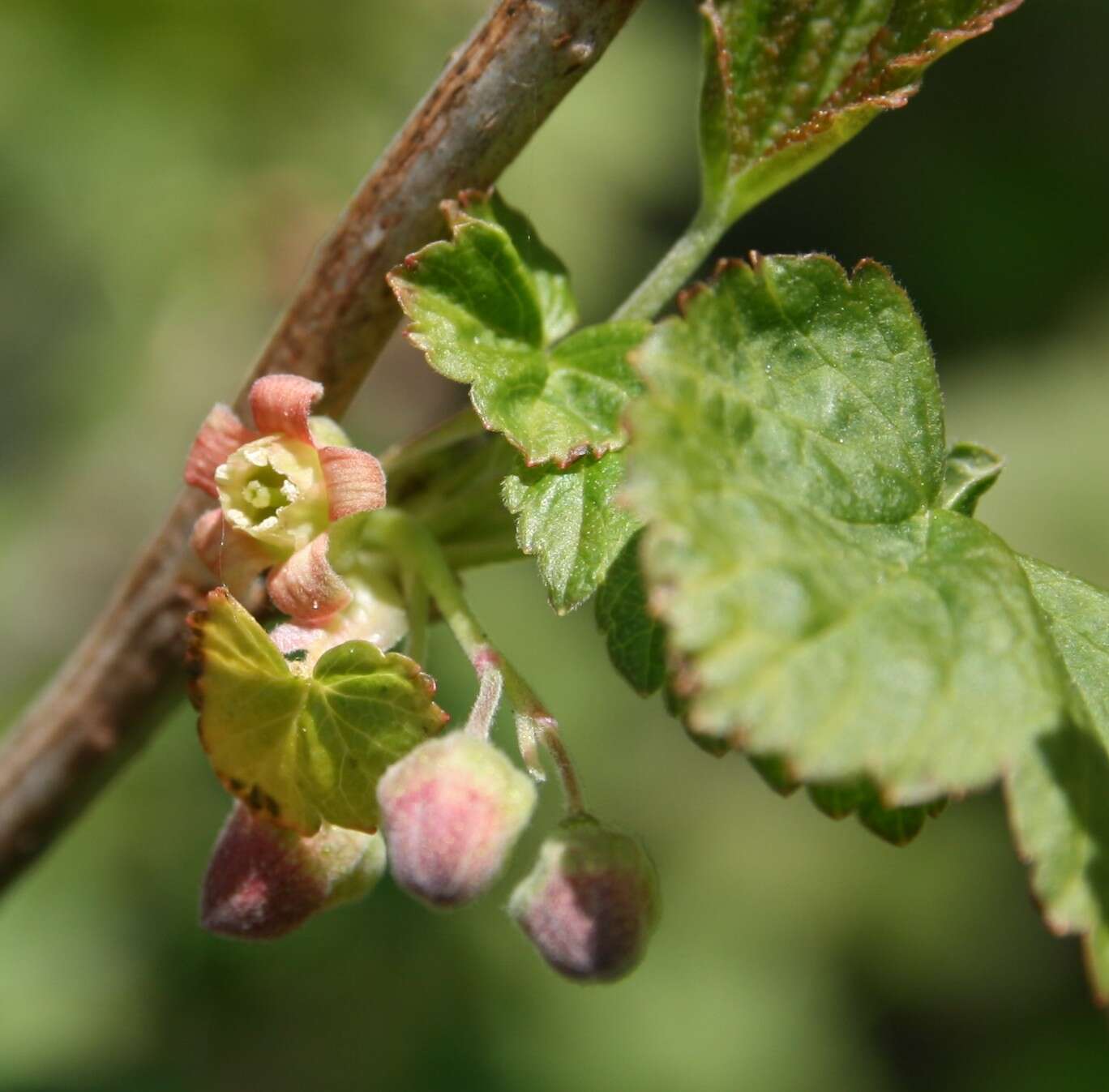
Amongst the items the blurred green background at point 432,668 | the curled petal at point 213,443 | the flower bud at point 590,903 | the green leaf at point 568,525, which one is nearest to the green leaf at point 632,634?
the green leaf at point 568,525

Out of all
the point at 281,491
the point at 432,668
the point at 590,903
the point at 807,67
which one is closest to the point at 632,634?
the point at 590,903

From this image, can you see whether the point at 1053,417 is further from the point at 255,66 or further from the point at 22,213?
the point at 22,213

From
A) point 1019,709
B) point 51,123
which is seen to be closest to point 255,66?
point 51,123

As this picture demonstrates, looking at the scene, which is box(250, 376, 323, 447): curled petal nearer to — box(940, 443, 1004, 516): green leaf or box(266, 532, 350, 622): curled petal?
box(266, 532, 350, 622): curled petal

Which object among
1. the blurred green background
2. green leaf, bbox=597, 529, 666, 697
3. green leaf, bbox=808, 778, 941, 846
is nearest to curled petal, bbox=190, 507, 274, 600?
green leaf, bbox=597, 529, 666, 697

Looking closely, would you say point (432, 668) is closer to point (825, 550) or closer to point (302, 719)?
point (302, 719)
